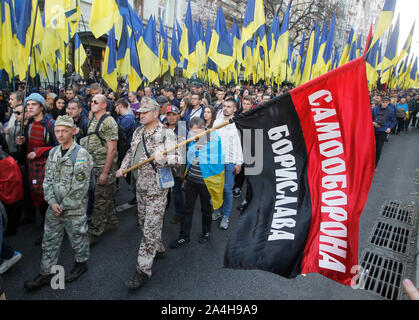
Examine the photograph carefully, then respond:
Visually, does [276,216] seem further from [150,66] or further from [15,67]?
[15,67]

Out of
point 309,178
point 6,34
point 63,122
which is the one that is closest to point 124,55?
point 6,34

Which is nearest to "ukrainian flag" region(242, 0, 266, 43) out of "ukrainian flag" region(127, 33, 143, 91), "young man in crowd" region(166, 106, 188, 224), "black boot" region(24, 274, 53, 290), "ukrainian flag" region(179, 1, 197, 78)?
"ukrainian flag" region(179, 1, 197, 78)

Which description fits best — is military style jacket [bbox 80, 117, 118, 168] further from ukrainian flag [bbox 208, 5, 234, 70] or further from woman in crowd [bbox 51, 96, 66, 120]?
ukrainian flag [bbox 208, 5, 234, 70]

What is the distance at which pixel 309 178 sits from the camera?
7.33ft

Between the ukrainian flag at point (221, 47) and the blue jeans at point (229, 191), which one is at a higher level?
the ukrainian flag at point (221, 47)

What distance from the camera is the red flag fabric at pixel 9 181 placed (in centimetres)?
314

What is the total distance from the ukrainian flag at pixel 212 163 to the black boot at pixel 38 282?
2.13 meters

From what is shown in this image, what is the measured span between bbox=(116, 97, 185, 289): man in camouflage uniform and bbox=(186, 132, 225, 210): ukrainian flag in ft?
2.24

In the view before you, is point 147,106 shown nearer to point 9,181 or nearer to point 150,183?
point 150,183

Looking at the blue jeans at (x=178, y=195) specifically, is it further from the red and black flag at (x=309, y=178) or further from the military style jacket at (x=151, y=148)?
the red and black flag at (x=309, y=178)

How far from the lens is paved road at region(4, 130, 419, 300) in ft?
10.1

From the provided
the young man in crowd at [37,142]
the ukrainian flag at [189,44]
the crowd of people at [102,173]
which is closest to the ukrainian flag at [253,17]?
the ukrainian flag at [189,44]

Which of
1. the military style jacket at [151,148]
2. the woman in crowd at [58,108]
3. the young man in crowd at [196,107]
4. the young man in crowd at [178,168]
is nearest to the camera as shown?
the military style jacket at [151,148]
